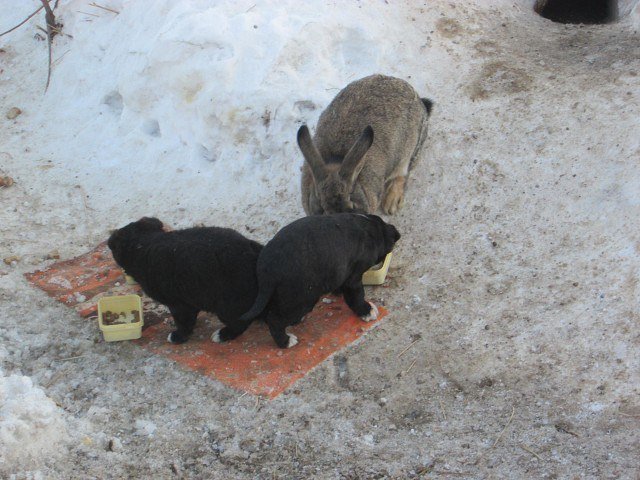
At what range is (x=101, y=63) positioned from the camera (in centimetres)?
786

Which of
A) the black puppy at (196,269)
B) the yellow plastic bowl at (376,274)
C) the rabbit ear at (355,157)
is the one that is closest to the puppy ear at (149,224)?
the black puppy at (196,269)

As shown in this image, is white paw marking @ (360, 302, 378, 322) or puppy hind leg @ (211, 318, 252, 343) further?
white paw marking @ (360, 302, 378, 322)

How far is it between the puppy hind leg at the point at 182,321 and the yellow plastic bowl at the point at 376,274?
1.45m

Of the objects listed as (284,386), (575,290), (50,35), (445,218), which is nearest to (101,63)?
(50,35)

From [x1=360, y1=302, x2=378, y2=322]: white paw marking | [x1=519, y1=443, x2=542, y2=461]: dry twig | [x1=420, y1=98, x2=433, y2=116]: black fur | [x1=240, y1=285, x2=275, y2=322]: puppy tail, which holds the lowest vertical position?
[x1=360, y1=302, x2=378, y2=322]: white paw marking

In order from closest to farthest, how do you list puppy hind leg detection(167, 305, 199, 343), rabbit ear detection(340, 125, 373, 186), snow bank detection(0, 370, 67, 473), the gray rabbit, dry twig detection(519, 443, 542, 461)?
snow bank detection(0, 370, 67, 473) < dry twig detection(519, 443, 542, 461) < puppy hind leg detection(167, 305, 199, 343) < rabbit ear detection(340, 125, 373, 186) < the gray rabbit

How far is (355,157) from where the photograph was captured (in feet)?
17.7

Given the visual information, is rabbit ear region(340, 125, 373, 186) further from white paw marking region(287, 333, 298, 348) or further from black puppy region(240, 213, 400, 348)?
white paw marking region(287, 333, 298, 348)

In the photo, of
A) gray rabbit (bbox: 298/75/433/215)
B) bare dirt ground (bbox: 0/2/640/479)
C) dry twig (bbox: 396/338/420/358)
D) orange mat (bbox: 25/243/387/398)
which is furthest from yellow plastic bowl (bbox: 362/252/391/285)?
dry twig (bbox: 396/338/420/358)

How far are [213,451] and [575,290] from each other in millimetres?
2917

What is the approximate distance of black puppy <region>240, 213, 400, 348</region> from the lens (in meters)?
4.36

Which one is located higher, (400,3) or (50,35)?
(400,3)

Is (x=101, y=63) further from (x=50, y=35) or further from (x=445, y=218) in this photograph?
(x=445, y=218)

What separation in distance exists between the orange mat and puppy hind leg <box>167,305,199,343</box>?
6 cm
